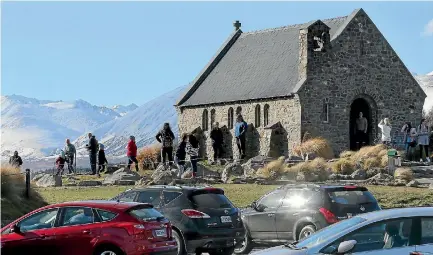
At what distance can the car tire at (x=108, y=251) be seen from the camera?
17062mm

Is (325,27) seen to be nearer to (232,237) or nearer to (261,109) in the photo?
(261,109)

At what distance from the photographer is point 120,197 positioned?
20766mm

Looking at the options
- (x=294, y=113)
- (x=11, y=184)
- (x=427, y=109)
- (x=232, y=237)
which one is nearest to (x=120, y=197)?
(x=232, y=237)

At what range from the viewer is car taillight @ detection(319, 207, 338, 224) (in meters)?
20.1

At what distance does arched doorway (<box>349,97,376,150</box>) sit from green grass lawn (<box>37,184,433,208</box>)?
16.2m

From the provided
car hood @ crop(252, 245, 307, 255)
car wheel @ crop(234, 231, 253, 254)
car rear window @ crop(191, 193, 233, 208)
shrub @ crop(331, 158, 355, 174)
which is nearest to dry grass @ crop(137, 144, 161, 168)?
shrub @ crop(331, 158, 355, 174)

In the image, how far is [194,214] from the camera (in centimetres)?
1962

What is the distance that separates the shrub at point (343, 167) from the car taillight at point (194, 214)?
17.8 m

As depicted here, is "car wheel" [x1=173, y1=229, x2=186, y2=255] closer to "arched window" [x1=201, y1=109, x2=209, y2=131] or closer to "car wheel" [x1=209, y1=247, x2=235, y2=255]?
"car wheel" [x1=209, y1=247, x2=235, y2=255]

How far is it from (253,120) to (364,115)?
20.9 feet

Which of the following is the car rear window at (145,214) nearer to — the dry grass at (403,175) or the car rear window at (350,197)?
the car rear window at (350,197)

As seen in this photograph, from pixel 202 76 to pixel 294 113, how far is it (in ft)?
44.5

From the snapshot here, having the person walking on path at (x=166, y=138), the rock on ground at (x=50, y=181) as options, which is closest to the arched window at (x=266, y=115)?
the person walking on path at (x=166, y=138)

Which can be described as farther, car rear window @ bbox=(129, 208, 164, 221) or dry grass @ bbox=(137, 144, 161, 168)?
dry grass @ bbox=(137, 144, 161, 168)
